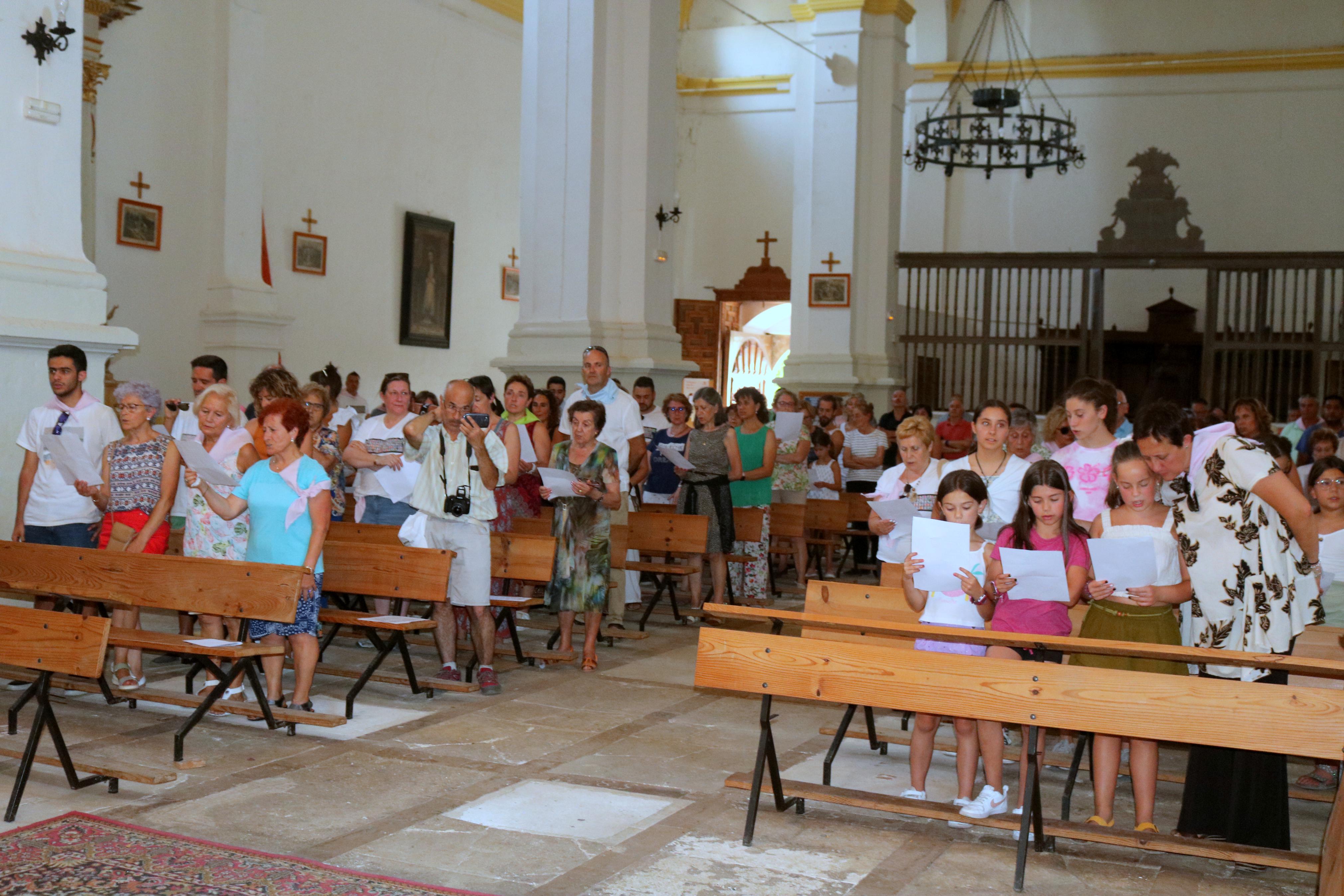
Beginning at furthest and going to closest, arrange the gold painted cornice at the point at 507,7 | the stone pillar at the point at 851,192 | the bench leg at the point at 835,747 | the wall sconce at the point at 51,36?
A: the gold painted cornice at the point at 507,7 < the stone pillar at the point at 851,192 < the wall sconce at the point at 51,36 < the bench leg at the point at 835,747

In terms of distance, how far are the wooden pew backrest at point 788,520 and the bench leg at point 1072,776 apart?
5090 millimetres

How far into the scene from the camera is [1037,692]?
397cm

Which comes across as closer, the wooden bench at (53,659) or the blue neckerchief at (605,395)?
the wooden bench at (53,659)

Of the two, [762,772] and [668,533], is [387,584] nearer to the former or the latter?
[668,533]

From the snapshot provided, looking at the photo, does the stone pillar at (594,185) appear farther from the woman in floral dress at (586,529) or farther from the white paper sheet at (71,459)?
the white paper sheet at (71,459)

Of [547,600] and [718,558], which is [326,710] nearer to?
[547,600]

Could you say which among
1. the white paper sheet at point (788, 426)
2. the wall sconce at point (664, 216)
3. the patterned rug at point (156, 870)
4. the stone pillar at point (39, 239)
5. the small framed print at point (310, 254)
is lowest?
the patterned rug at point (156, 870)

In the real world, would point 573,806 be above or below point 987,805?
below

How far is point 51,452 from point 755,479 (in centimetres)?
466

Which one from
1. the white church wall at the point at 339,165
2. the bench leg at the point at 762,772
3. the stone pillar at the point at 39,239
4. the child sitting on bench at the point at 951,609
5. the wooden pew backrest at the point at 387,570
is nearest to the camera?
the bench leg at the point at 762,772

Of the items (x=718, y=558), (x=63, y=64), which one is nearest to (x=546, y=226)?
(x=718, y=558)

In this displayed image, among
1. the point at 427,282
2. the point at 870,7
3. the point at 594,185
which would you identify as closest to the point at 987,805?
the point at 594,185

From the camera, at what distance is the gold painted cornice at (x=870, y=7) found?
1558 centimetres

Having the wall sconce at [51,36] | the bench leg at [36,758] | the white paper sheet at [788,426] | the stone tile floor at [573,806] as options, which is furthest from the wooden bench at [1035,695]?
the white paper sheet at [788,426]
